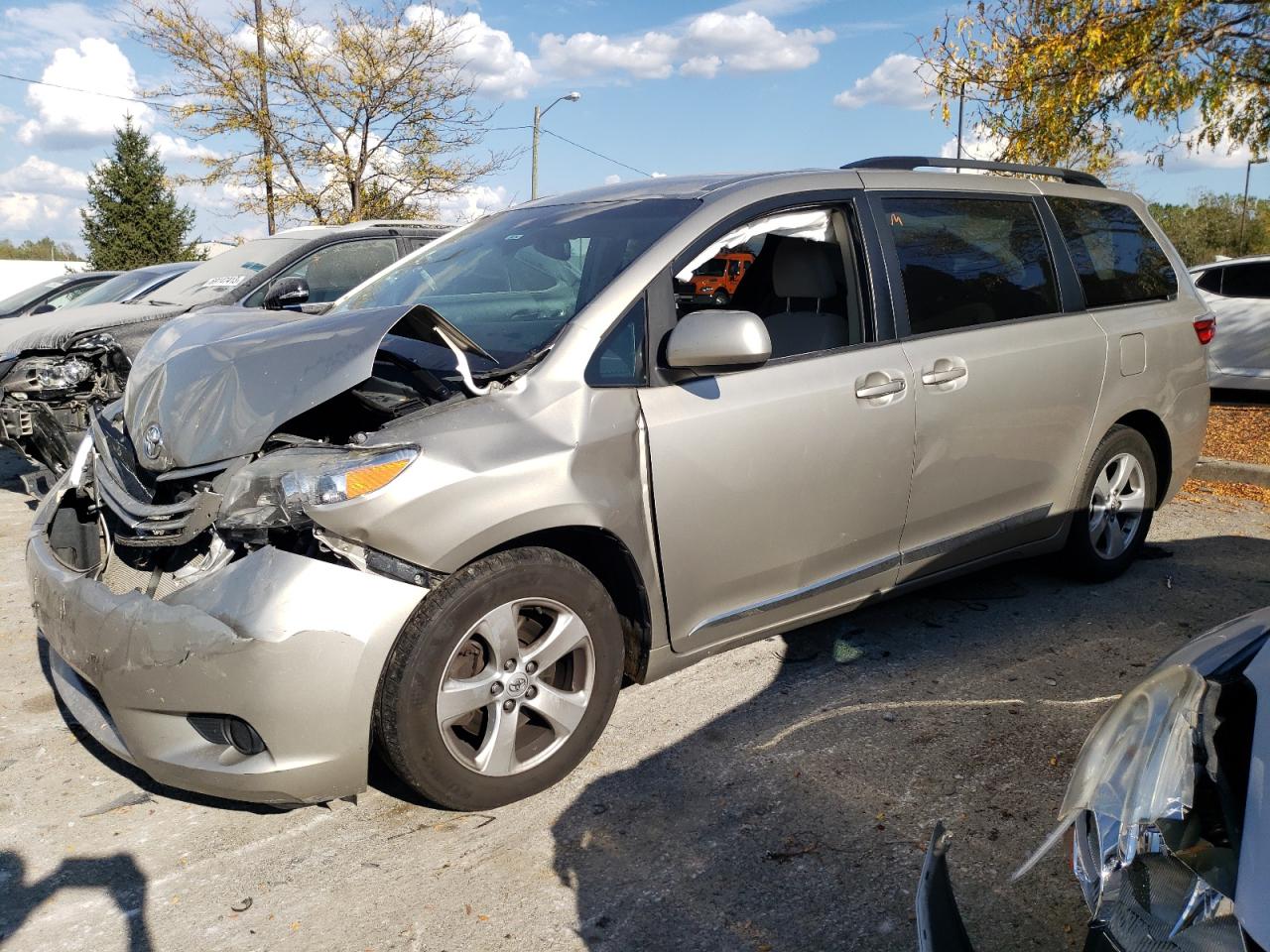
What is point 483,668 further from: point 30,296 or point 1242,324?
point 30,296

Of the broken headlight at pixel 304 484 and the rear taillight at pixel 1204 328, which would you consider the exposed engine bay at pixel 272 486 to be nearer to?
the broken headlight at pixel 304 484

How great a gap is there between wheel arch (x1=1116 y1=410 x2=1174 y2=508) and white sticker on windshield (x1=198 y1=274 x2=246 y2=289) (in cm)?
647

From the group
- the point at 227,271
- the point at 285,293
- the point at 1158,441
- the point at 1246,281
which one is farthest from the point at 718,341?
the point at 1246,281

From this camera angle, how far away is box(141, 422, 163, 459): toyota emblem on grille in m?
3.24

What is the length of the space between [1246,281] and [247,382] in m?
11.3

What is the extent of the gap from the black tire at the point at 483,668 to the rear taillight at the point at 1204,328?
11.9 feet

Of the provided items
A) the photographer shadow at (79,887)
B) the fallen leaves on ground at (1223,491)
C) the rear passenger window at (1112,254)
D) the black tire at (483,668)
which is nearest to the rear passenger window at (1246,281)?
the fallen leaves on ground at (1223,491)

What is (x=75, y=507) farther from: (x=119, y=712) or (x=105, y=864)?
(x=105, y=864)

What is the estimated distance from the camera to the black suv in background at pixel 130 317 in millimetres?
6457

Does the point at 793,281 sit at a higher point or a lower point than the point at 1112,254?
lower

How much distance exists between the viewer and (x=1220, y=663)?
1943mm

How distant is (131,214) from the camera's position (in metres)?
36.2

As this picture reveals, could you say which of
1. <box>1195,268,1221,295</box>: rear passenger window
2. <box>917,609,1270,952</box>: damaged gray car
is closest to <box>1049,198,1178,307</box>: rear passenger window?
<box>917,609,1270,952</box>: damaged gray car

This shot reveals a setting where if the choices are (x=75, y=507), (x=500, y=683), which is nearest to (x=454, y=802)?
(x=500, y=683)
